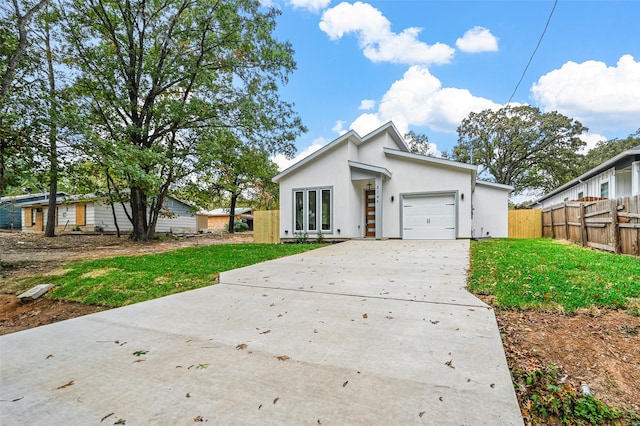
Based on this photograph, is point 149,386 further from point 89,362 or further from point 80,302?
point 80,302

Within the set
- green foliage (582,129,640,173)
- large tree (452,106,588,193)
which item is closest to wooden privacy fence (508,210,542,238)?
large tree (452,106,588,193)

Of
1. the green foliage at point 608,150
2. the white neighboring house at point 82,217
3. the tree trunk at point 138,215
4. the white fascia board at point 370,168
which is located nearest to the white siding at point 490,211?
the white fascia board at point 370,168

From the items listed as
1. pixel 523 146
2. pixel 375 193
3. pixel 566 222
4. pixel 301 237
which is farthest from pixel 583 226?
pixel 523 146

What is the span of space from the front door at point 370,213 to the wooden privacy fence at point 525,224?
795 centimetres

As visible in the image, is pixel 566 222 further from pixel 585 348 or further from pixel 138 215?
pixel 138 215

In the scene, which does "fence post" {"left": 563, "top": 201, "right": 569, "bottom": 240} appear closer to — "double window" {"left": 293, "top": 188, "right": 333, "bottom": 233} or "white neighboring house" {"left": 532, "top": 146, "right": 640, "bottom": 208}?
"white neighboring house" {"left": 532, "top": 146, "right": 640, "bottom": 208}

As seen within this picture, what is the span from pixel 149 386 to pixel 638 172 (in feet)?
48.6

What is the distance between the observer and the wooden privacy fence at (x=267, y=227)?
14430mm

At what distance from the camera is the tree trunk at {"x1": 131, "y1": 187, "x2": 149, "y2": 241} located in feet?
46.5

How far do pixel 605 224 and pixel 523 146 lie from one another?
66.9ft

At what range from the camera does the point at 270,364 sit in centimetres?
223

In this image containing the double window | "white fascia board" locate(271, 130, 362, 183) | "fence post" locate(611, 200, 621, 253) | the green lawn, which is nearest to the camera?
the green lawn

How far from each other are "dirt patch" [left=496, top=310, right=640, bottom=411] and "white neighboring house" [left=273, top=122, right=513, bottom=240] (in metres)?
8.99

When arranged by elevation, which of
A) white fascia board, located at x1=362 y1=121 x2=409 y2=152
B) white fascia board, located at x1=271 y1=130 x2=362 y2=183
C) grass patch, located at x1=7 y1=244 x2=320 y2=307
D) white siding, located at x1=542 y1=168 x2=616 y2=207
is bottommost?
grass patch, located at x1=7 y1=244 x2=320 y2=307
